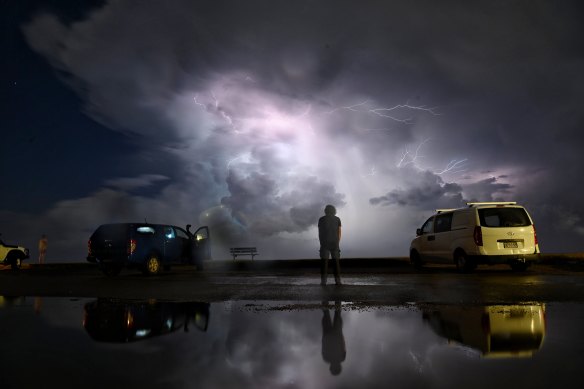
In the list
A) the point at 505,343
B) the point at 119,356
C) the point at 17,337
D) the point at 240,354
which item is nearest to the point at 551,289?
the point at 505,343

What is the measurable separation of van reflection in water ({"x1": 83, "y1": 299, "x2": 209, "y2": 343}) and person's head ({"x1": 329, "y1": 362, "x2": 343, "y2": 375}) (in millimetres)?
2041

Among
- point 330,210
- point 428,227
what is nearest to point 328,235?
point 330,210

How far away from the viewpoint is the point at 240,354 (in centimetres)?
405

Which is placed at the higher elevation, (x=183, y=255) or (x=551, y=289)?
(x=183, y=255)

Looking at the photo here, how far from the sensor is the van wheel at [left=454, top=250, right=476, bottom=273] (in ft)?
45.6

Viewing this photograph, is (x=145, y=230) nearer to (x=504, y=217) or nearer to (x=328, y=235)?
(x=328, y=235)

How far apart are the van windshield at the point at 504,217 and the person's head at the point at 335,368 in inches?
444

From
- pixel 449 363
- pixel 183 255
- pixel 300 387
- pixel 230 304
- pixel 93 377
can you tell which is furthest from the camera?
pixel 183 255

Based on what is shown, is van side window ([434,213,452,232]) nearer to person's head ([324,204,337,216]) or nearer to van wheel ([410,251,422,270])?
van wheel ([410,251,422,270])

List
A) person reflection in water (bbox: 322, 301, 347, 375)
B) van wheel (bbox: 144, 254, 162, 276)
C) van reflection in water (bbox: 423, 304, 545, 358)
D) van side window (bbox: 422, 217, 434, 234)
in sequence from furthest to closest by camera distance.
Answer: van side window (bbox: 422, 217, 434, 234) → van wheel (bbox: 144, 254, 162, 276) → van reflection in water (bbox: 423, 304, 545, 358) → person reflection in water (bbox: 322, 301, 347, 375)

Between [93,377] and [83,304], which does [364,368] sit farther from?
[83,304]

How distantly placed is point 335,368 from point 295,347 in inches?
30.5

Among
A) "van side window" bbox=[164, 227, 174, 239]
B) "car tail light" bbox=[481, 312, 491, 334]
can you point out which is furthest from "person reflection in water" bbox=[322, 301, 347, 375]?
"van side window" bbox=[164, 227, 174, 239]

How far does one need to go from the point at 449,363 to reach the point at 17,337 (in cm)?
416
